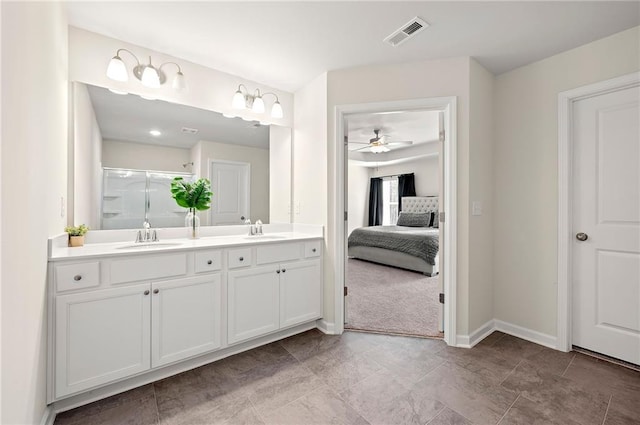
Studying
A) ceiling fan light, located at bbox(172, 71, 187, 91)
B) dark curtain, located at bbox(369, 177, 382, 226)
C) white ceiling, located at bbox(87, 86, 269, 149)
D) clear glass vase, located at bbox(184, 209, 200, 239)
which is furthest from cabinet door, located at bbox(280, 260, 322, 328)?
dark curtain, located at bbox(369, 177, 382, 226)

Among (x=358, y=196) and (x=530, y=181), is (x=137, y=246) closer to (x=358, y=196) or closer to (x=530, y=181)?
(x=530, y=181)

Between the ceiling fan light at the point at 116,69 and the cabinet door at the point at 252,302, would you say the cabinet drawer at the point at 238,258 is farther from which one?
the ceiling fan light at the point at 116,69

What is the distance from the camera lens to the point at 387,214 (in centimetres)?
802

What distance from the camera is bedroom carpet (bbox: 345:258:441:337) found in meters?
2.75

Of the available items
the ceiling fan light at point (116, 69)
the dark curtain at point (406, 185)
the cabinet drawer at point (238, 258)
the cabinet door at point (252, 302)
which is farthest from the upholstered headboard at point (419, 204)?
the ceiling fan light at point (116, 69)

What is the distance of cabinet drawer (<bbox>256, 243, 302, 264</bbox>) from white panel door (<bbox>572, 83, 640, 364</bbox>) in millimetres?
2301

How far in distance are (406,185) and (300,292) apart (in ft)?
18.5

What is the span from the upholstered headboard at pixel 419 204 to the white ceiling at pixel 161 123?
5.13m

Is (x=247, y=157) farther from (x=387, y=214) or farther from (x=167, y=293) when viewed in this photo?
(x=387, y=214)

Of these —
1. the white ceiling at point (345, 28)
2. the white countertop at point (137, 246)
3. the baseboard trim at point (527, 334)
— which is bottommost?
the baseboard trim at point (527, 334)

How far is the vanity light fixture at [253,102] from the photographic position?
8.64 feet

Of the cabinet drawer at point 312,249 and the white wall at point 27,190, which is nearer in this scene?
the white wall at point 27,190

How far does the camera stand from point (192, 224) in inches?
96.5

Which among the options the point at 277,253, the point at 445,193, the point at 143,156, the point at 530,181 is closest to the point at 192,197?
the point at 143,156
